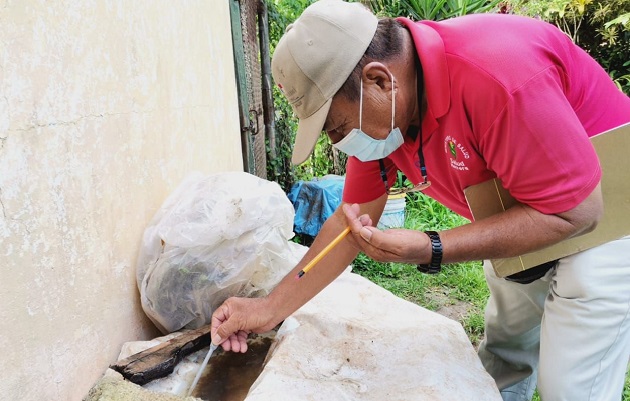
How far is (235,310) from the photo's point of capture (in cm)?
171

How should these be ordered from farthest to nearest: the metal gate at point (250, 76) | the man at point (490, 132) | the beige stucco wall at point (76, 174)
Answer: the metal gate at point (250, 76) → the man at point (490, 132) → the beige stucco wall at point (76, 174)

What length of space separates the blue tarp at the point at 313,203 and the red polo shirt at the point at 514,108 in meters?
2.99

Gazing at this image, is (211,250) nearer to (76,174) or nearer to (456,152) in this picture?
(76,174)

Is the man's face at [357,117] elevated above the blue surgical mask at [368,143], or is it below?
above

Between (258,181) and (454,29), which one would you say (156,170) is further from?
(454,29)

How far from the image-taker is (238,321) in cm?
169

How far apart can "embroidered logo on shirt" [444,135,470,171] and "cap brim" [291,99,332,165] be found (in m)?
0.36

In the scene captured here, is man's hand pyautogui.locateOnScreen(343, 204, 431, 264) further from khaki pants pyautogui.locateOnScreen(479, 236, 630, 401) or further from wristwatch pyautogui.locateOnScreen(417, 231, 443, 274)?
khaki pants pyautogui.locateOnScreen(479, 236, 630, 401)

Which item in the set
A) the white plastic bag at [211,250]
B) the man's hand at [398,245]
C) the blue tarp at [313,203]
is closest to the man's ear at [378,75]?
the man's hand at [398,245]

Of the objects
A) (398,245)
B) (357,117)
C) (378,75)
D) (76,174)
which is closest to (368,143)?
(357,117)

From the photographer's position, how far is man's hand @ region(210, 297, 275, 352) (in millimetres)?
1672

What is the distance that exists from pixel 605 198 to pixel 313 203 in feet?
10.6

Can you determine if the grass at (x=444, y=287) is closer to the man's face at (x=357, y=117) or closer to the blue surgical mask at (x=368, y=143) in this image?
the blue surgical mask at (x=368, y=143)

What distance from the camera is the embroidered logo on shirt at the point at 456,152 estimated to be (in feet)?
4.57
